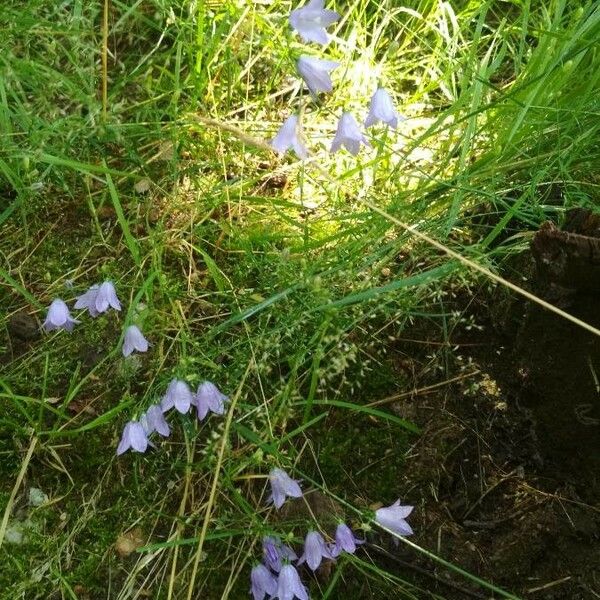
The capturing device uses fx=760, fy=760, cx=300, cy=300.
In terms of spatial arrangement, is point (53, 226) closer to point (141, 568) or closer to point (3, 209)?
point (3, 209)

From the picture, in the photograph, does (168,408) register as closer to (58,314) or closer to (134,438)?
(134,438)

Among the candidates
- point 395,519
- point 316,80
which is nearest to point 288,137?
point 316,80

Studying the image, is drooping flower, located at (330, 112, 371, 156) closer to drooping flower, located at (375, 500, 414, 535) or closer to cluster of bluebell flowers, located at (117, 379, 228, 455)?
cluster of bluebell flowers, located at (117, 379, 228, 455)

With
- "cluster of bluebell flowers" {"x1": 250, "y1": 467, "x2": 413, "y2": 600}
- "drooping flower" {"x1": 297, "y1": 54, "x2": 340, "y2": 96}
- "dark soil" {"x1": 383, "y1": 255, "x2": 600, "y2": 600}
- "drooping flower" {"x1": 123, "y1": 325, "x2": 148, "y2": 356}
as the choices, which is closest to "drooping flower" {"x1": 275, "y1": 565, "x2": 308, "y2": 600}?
"cluster of bluebell flowers" {"x1": 250, "y1": 467, "x2": 413, "y2": 600}

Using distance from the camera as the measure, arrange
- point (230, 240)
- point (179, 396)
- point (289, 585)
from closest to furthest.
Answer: point (289, 585), point (179, 396), point (230, 240)

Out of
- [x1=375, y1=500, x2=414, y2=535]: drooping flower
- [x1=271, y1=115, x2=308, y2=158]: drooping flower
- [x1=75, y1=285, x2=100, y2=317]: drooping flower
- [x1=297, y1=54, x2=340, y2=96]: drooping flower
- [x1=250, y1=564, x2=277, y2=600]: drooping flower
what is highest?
[x1=297, y1=54, x2=340, y2=96]: drooping flower

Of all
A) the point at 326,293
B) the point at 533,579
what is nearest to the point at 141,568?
the point at 326,293

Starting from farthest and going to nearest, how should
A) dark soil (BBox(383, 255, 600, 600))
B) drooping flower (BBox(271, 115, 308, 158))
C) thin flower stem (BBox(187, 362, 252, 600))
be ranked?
1. drooping flower (BBox(271, 115, 308, 158))
2. dark soil (BBox(383, 255, 600, 600))
3. thin flower stem (BBox(187, 362, 252, 600))

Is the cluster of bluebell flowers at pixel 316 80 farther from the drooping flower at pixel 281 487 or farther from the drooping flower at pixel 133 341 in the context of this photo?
the drooping flower at pixel 281 487
